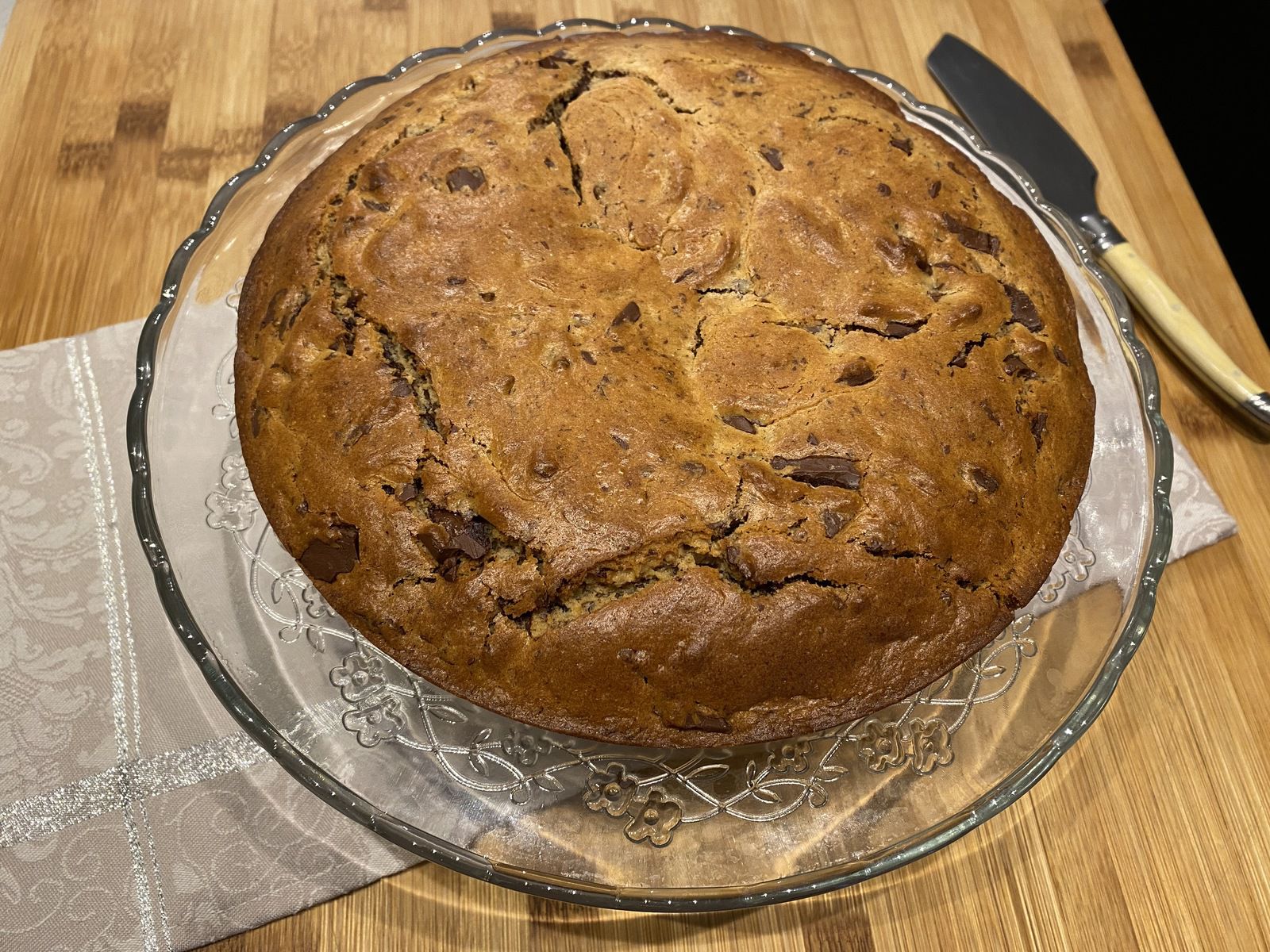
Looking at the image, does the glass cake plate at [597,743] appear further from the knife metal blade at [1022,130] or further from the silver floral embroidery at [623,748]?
the knife metal blade at [1022,130]

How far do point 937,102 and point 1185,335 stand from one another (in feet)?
2.34

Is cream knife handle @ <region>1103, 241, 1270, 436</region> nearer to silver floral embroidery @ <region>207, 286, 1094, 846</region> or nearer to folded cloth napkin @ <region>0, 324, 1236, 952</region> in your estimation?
folded cloth napkin @ <region>0, 324, 1236, 952</region>

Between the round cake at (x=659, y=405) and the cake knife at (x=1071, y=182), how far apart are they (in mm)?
437

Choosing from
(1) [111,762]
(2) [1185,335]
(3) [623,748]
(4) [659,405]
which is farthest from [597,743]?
(2) [1185,335]

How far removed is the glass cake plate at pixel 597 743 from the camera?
1.27 meters

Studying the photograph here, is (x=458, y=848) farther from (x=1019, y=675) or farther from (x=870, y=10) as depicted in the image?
(x=870, y=10)

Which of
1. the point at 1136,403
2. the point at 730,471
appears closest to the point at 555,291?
the point at 730,471

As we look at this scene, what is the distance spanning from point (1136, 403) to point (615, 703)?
3.29 feet

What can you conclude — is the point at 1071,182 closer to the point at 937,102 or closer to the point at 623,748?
the point at 937,102

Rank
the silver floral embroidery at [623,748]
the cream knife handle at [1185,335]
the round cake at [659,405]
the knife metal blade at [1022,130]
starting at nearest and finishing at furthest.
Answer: the round cake at [659,405] < the silver floral embroidery at [623,748] < the cream knife handle at [1185,335] < the knife metal blade at [1022,130]

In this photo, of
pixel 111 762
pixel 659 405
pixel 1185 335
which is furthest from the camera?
pixel 1185 335

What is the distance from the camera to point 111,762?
1.41 metres

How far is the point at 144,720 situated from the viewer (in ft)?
4.73

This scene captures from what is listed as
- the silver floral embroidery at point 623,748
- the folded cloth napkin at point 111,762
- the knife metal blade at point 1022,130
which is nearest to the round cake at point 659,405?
the silver floral embroidery at point 623,748
